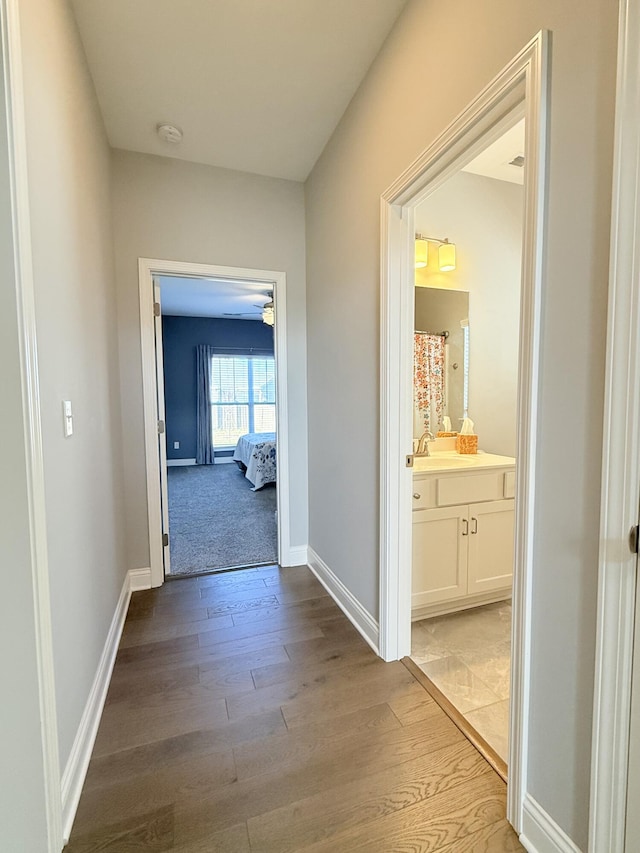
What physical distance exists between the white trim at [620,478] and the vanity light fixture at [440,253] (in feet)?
6.02

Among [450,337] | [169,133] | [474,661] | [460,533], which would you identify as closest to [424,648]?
[474,661]

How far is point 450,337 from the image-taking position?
2.74m

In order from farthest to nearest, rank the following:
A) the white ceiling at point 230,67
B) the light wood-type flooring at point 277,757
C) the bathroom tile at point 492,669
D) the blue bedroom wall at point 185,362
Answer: the blue bedroom wall at point 185,362 → the bathroom tile at point 492,669 → the white ceiling at point 230,67 → the light wood-type flooring at point 277,757

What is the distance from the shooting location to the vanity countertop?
6.98 feet

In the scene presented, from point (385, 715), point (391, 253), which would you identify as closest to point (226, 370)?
point (391, 253)

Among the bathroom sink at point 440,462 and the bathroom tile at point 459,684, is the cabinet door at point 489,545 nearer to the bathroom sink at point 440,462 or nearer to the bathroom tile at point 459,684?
the bathroom sink at point 440,462

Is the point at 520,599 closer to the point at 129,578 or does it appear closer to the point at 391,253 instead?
the point at 391,253

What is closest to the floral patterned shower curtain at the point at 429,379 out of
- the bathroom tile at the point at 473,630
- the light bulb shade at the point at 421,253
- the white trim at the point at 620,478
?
the light bulb shade at the point at 421,253

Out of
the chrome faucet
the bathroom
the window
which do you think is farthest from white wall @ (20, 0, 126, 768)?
the window

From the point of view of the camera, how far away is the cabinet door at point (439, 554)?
2129 millimetres

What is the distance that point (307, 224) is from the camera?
2775 millimetres

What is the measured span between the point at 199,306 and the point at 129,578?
4.79m

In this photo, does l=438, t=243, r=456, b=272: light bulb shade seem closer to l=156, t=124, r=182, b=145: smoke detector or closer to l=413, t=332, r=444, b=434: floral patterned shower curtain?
l=413, t=332, r=444, b=434: floral patterned shower curtain

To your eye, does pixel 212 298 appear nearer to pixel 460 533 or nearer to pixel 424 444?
pixel 424 444
